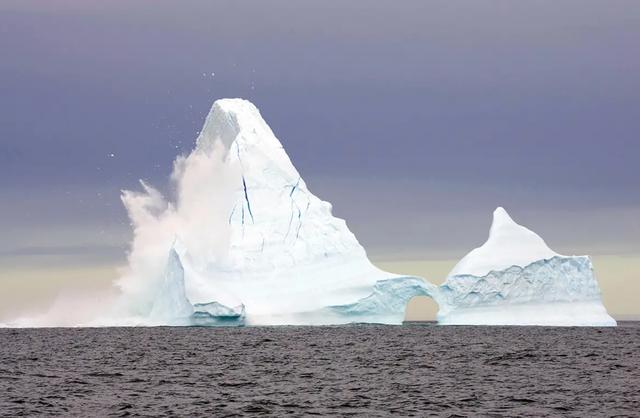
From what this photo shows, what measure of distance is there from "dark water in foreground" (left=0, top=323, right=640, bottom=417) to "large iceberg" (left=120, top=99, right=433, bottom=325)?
1006 centimetres

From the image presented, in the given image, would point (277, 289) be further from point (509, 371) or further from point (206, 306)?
point (509, 371)

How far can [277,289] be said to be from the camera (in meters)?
73.0

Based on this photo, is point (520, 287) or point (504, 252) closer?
point (520, 287)

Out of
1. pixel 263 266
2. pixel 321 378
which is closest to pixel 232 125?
pixel 263 266

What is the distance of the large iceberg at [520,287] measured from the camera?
2795 inches

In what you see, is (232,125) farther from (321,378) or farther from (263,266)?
(321,378)

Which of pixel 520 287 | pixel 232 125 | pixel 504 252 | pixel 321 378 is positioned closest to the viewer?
pixel 321 378

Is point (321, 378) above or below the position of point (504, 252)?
below

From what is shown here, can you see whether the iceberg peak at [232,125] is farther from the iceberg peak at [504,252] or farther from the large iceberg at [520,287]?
the large iceberg at [520,287]

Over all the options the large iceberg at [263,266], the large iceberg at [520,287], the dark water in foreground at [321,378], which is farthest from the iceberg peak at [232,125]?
the dark water in foreground at [321,378]

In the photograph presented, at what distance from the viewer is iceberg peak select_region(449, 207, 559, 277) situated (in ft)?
232

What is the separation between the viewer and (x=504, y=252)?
72125mm

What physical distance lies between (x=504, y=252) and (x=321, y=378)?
38120mm

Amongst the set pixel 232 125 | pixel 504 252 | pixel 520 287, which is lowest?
pixel 520 287
